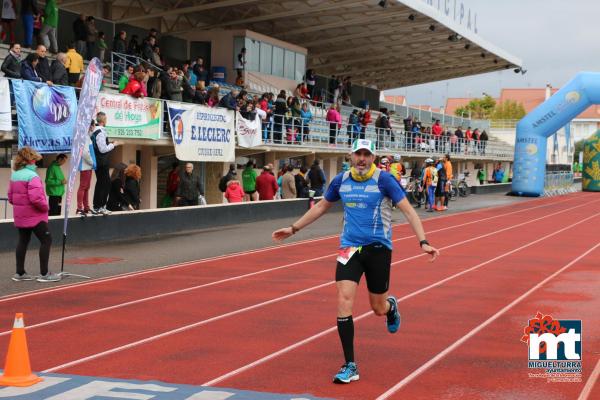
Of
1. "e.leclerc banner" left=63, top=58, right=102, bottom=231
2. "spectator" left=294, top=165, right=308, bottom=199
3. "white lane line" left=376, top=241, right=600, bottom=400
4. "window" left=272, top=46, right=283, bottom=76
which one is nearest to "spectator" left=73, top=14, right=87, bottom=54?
"spectator" left=294, top=165, right=308, bottom=199

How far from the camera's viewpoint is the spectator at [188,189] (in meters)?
21.0

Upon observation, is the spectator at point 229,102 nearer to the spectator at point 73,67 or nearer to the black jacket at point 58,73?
the spectator at point 73,67

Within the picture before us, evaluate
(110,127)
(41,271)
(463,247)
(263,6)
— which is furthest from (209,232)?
(263,6)

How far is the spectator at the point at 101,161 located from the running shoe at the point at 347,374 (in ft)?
34.6

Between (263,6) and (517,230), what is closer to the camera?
(517,230)

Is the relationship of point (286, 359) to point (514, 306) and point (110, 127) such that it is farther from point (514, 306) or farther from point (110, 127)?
point (110, 127)

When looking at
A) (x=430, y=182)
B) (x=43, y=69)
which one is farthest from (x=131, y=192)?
(x=430, y=182)

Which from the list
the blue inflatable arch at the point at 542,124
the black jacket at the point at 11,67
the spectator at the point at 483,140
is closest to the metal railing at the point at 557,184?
the blue inflatable arch at the point at 542,124

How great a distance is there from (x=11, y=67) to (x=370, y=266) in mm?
11892

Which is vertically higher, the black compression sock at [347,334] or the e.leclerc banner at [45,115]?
the e.leclerc banner at [45,115]

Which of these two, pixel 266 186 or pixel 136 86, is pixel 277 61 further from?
pixel 136 86

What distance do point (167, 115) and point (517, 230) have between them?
953 centimetres

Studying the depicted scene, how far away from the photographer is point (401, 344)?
8.27 metres

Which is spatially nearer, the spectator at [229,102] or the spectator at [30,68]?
the spectator at [30,68]
